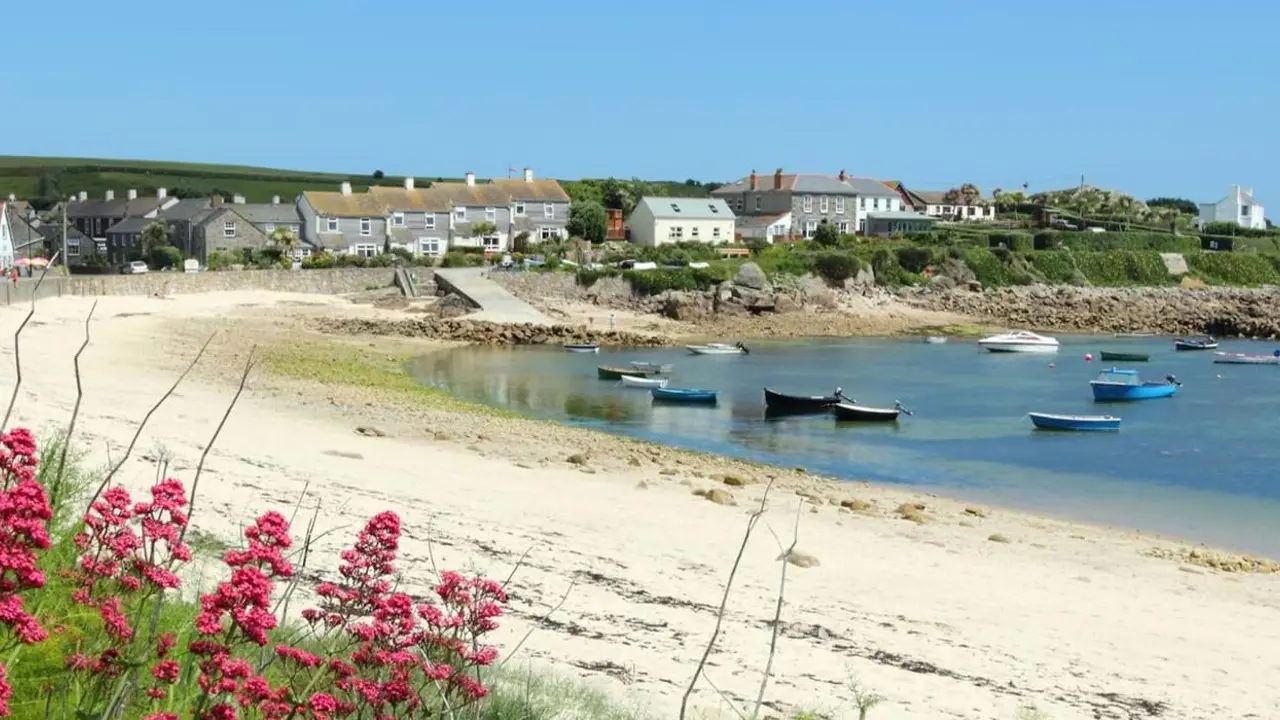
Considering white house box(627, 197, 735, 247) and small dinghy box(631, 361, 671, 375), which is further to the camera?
white house box(627, 197, 735, 247)

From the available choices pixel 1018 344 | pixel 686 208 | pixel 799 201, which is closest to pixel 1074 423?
pixel 1018 344

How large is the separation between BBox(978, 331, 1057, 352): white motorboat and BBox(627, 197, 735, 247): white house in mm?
31593

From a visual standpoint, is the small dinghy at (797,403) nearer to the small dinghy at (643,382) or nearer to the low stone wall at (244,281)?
the small dinghy at (643,382)

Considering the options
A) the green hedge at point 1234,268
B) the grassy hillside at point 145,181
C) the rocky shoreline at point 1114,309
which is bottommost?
the rocky shoreline at point 1114,309

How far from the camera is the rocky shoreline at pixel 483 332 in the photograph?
56.1 metres

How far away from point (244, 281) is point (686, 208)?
1410 inches

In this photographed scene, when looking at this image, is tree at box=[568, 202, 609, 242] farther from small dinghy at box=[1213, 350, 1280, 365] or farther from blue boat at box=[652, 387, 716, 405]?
blue boat at box=[652, 387, 716, 405]

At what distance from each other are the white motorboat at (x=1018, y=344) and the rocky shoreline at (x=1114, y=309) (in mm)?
12894

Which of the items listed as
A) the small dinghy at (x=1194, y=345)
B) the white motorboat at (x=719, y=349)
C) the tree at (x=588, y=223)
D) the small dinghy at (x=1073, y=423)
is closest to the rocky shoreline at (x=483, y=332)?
the white motorboat at (x=719, y=349)

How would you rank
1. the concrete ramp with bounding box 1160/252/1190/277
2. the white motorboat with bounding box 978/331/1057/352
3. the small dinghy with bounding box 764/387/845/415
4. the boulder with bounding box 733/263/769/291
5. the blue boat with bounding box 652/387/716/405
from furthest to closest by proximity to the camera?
the concrete ramp with bounding box 1160/252/1190/277 → the boulder with bounding box 733/263/769/291 → the white motorboat with bounding box 978/331/1057/352 → the blue boat with bounding box 652/387/716/405 → the small dinghy with bounding box 764/387/845/415

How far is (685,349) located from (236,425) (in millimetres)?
36588

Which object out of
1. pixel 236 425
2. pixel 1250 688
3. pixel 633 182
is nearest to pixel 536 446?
pixel 236 425

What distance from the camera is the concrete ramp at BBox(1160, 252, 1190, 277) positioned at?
96062mm

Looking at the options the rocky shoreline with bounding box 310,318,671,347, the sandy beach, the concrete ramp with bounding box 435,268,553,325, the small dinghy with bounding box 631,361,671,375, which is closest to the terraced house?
the concrete ramp with bounding box 435,268,553,325
